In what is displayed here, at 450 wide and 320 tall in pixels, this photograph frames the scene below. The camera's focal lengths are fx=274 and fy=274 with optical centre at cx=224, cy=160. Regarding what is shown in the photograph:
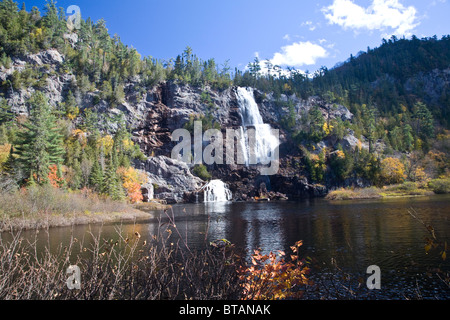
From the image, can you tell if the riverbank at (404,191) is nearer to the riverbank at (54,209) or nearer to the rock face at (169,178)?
the rock face at (169,178)

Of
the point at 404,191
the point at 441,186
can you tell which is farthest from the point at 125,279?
the point at 441,186

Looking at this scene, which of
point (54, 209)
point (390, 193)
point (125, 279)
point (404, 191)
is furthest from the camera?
point (404, 191)

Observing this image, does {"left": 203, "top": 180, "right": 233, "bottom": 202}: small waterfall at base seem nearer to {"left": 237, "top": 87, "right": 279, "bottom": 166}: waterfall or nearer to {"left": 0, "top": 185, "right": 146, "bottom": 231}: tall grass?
{"left": 237, "top": 87, "right": 279, "bottom": 166}: waterfall

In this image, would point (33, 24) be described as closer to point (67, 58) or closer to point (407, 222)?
point (67, 58)

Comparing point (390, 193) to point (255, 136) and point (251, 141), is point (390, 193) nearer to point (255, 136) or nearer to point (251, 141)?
point (251, 141)

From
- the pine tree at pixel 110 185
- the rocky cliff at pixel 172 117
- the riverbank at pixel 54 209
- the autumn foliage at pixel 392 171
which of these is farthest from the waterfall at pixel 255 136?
the riverbank at pixel 54 209

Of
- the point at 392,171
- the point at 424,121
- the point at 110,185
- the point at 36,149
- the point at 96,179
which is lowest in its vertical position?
the point at 110,185

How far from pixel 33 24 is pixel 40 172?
83594 millimetres

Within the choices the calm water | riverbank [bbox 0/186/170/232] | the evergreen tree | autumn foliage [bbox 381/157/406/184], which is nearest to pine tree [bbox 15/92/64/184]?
riverbank [bbox 0/186/170/232]

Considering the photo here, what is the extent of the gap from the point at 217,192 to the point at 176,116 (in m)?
30.5

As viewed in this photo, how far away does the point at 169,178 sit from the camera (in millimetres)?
76625

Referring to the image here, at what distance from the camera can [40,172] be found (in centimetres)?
3956

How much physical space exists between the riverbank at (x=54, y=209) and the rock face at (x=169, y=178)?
90.8 feet
